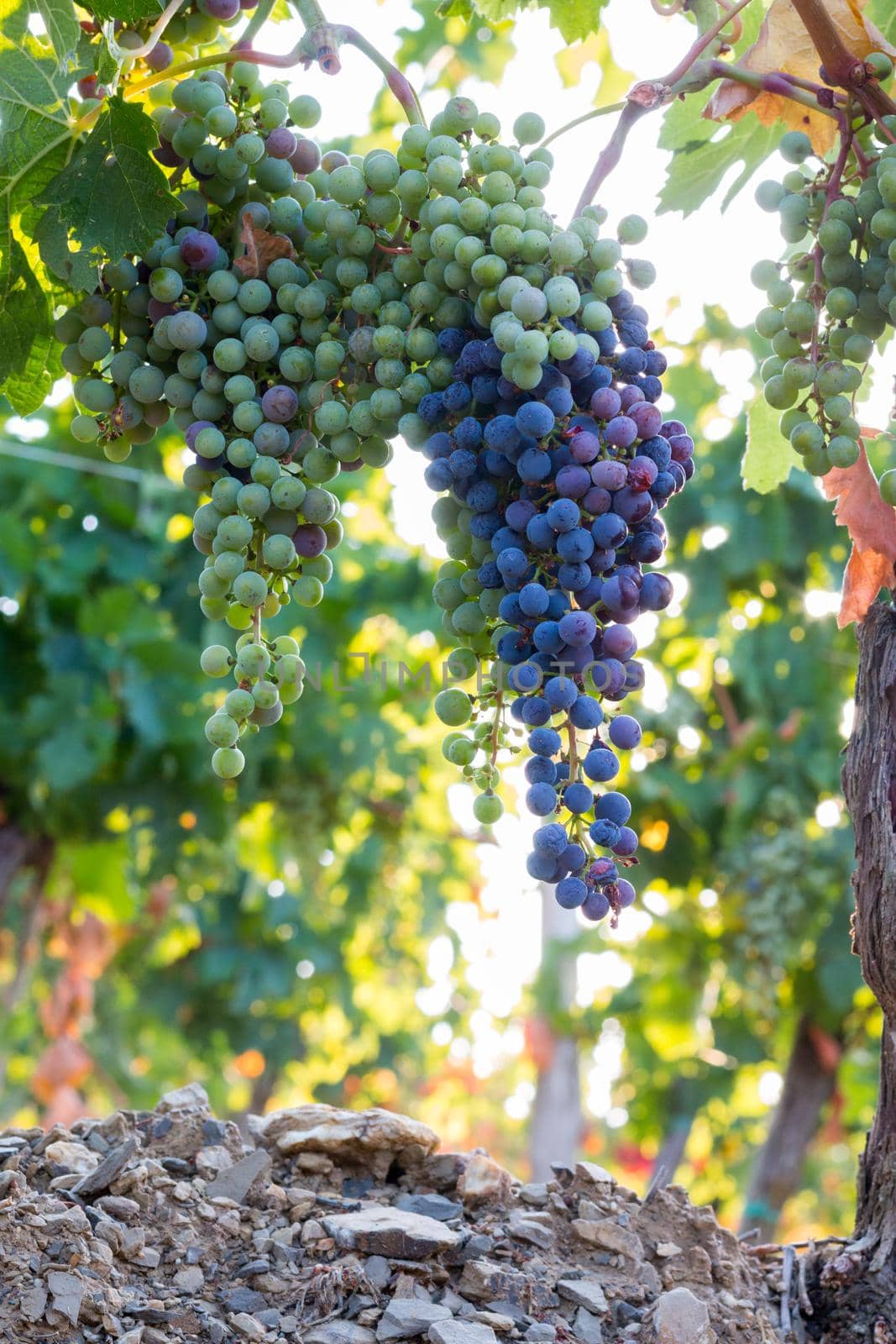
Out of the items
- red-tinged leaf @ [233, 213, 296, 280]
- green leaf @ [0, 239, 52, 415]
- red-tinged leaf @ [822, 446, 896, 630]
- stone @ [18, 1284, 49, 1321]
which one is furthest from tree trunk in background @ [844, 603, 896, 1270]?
green leaf @ [0, 239, 52, 415]

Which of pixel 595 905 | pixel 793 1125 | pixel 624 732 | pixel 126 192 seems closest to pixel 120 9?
pixel 126 192

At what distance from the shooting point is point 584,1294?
4.30 ft

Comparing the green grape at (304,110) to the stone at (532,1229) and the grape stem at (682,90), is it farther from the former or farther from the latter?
the stone at (532,1229)

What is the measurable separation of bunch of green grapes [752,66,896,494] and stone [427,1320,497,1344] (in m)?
0.86

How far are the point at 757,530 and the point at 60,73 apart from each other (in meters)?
3.58

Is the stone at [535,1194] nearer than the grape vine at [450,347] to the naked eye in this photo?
No

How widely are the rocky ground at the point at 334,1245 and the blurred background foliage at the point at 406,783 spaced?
2340mm

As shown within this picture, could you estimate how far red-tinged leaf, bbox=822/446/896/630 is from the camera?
1.35 m

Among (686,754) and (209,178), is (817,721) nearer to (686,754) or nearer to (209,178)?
(686,754)

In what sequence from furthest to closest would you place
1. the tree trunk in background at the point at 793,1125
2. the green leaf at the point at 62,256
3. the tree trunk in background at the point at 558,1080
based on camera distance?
the tree trunk in background at the point at 558,1080, the tree trunk in background at the point at 793,1125, the green leaf at the point at 62,256

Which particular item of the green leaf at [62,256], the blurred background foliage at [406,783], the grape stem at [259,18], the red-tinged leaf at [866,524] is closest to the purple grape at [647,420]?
the red-tinged leaf at [866,524]

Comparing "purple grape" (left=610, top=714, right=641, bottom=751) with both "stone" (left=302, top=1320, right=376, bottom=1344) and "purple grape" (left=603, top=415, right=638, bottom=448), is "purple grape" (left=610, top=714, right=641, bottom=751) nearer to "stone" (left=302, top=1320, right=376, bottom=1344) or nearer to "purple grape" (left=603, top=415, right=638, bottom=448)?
"purple grape" (left=603, top=415, right=638, bottom=448)

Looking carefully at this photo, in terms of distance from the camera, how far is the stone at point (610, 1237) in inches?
55.2

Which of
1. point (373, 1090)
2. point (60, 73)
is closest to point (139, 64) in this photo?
point (60, 73)
